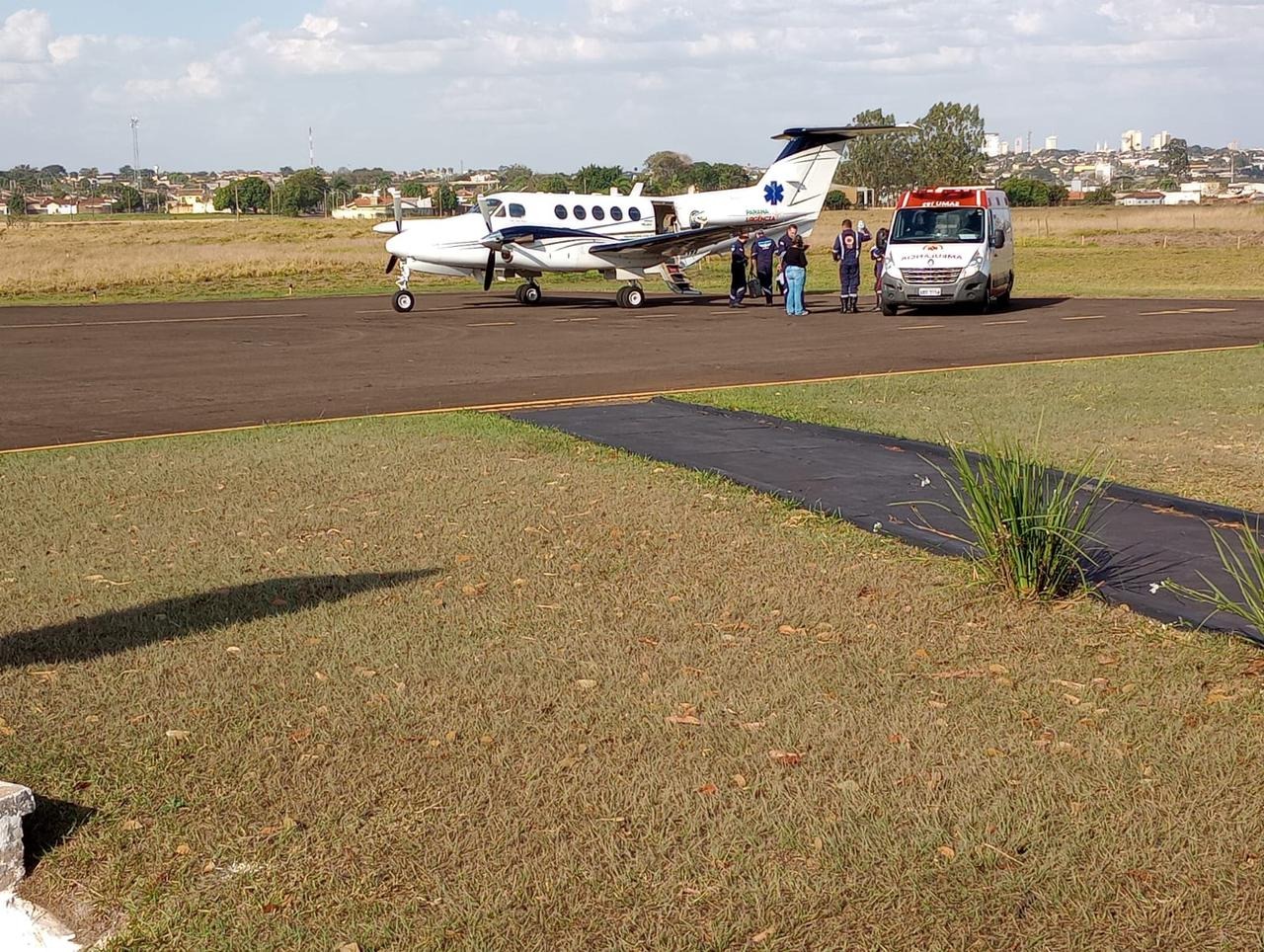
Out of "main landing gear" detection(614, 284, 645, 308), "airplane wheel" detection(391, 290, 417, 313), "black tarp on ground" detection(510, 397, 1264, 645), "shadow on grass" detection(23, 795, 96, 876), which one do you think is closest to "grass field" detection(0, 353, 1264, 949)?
"shadow on grass" detection(23, 795, 96, 876)

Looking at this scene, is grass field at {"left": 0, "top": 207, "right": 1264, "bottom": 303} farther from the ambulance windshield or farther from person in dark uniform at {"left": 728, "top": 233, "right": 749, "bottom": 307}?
the ambulance windshield

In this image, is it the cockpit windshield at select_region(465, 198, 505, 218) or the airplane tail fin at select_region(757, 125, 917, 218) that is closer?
the cockpit windshield at select_region(465, 198, 505, 218)

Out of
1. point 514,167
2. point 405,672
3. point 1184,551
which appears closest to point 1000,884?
point 405,672

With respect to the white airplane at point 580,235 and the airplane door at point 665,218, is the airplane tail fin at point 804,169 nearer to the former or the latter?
the white airplane at point 580,235

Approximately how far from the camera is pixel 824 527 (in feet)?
27.9

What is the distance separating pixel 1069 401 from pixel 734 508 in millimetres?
6160

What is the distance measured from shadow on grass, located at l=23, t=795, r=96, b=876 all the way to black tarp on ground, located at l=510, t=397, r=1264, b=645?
4.63 meters

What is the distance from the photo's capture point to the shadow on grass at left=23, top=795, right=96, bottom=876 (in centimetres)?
433

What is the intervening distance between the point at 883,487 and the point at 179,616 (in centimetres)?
473

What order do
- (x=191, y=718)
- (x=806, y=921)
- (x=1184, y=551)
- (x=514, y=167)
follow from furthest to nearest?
(x=514, y=167)
(x=1184, y=551)
(x=191, y=718)
(x=806, y=921)

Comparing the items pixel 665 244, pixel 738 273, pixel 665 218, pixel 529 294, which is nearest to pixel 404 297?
pixel 529 294

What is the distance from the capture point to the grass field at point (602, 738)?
13.0ft

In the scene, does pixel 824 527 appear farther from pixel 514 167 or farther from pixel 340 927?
pixel 514 167

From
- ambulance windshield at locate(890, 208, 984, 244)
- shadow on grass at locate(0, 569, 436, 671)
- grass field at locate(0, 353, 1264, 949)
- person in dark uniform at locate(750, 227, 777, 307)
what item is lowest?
grass field at locate(0, 353, 1264, 949)
